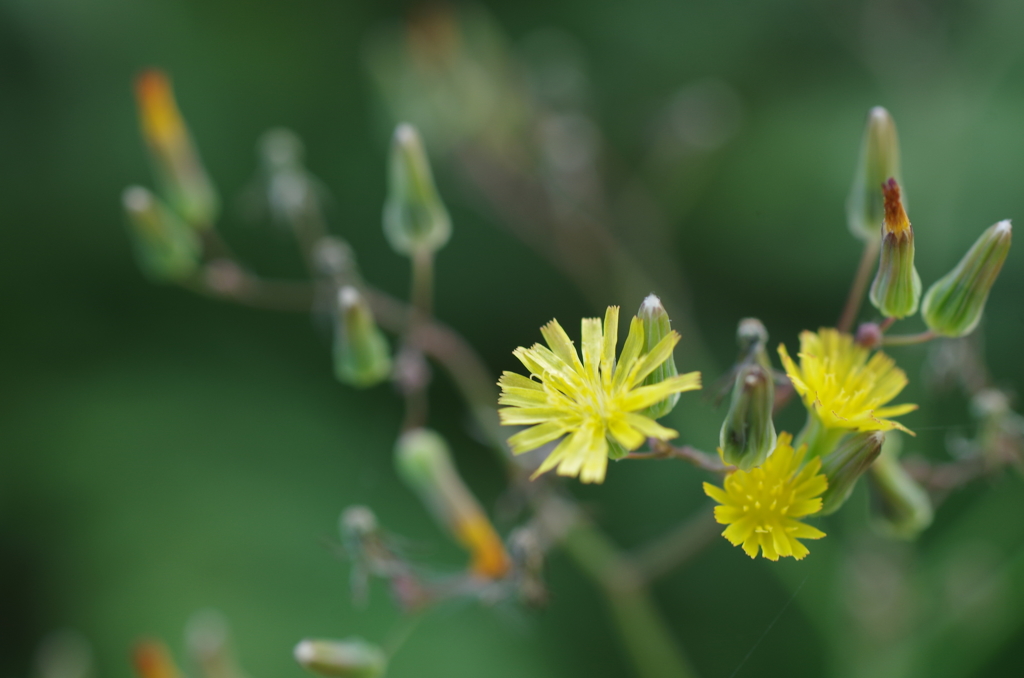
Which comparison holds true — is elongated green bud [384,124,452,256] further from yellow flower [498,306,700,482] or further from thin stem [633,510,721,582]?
thin stem [633,510,721,582]

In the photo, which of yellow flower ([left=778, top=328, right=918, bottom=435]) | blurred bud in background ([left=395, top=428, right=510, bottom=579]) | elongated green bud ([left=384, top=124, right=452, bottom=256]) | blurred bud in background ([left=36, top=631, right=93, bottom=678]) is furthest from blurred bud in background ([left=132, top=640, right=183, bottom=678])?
yellow flower ([left=778, top=328, right=918, bottom=435])

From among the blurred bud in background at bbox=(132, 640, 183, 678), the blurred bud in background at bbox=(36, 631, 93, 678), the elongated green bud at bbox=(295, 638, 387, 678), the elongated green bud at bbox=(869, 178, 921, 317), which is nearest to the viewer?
the elongated green bud at bbox=(869, 178, 921, 317)

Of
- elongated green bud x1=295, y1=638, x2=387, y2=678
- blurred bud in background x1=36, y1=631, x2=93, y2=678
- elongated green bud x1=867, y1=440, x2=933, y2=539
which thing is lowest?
blurred bud in background x1=36, y1=631, x2=93, y2=678

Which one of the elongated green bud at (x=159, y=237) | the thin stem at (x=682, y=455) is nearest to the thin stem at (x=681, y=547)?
the thin stem at (x=682, y=455)

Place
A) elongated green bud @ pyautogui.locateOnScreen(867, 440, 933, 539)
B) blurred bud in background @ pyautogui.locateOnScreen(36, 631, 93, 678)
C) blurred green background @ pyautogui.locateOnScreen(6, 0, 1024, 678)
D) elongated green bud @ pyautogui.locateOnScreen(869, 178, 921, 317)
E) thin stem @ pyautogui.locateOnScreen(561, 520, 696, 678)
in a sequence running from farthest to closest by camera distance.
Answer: blurred green background @ pyautogui.locateOnScreen(6, 0, 1024, 678) → blurred bud in background @ pyautogui.locateOnScreen(36, 631, 93, 678) → thin stem @ pyautogui.locateOnScreen(561, 520, 696, 678) → elongated green bud @ pyautogui.locateOnScreen(867, 440, 933, 539) → elongated green bud @ pyautogui.locateOnScreen(869, 178, 921, 317)

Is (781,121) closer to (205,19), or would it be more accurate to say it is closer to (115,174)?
(205,19)

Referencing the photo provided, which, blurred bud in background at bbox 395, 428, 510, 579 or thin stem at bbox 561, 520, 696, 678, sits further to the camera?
thin stem at bbox 561, 520, 696, 678

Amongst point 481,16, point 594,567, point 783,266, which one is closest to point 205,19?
point 481,16
